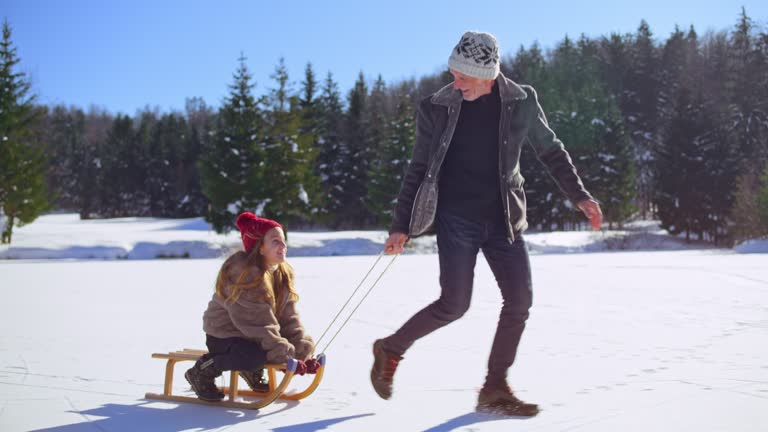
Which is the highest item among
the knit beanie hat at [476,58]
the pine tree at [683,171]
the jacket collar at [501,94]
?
the pine tree at [683,171]

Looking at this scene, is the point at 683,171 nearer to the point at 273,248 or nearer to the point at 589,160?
the point at 589,160

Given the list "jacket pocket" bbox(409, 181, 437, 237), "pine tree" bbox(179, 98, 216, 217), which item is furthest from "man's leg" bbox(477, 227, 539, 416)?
"pine tree" bbox(179, 98, 216, 217)

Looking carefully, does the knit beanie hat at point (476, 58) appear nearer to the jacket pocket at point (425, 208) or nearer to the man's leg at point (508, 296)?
the jacket pocket at point (425, 208)

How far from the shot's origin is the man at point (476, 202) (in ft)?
11.9

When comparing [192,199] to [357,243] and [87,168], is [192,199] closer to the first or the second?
[87,168]

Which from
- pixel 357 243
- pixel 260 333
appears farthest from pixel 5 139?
pixel 260 333

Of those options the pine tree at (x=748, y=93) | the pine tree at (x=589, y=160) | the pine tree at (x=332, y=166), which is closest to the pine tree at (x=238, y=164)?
the pine tree at (x=332, y=166)

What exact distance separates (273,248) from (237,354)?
563 millimetres

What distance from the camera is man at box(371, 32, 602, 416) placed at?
11.9 feet

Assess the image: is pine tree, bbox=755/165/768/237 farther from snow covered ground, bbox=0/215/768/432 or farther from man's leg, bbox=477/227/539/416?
man's leg, bbox=477/227/539/416

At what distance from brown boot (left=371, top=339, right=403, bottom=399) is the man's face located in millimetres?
1347

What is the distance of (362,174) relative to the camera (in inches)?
1955

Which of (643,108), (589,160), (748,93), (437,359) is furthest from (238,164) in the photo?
(643,108)

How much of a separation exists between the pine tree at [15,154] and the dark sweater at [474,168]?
27781 millimetres
